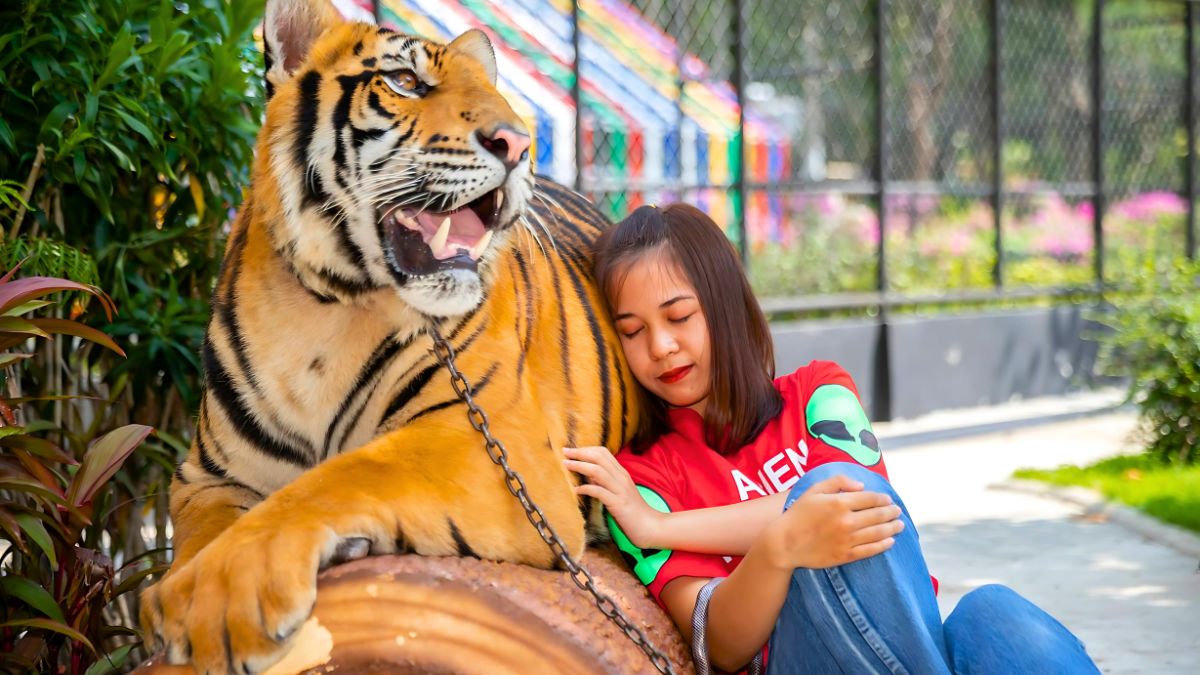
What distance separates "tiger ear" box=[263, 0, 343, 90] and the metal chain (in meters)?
0.57

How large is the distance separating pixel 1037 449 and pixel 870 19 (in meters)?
3.14

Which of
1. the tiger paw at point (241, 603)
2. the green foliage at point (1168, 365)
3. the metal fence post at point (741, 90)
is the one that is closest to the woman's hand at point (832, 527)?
the tiger paw at point (241, 603)

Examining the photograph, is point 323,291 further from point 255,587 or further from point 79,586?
point 79,586

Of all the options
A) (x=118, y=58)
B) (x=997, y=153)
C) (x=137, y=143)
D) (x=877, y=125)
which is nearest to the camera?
(x=118, y=58)

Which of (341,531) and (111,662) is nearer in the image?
(341,531)

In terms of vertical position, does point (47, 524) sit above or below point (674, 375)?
below

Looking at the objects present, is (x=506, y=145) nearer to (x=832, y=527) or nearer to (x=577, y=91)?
(x=832, y=527)

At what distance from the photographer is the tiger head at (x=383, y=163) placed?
2152 millimetres

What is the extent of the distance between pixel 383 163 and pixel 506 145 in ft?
0.70

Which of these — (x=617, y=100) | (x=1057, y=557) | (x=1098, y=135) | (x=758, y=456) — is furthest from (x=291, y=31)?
(x=1098, y=135)

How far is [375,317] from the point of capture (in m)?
2.28

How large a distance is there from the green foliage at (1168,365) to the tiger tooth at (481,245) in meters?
5.39

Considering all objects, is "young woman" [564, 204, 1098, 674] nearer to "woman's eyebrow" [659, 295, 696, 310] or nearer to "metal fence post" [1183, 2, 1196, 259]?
"woman's eyebrow" [659, 295, 696, 310]

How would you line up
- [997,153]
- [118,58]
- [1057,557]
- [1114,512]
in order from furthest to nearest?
1. [997,153]
2. [1114,512]
3. [1057,557]
4. [118,58]
